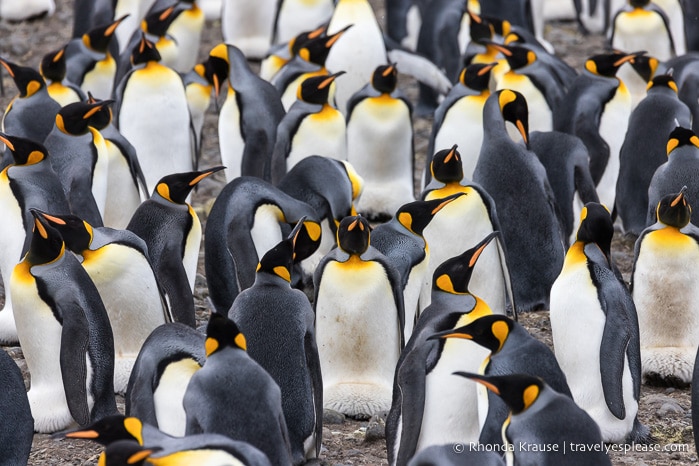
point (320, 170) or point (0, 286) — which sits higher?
point (320, 170)

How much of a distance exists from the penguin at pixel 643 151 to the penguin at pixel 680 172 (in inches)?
30.8

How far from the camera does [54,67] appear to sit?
7863 millimetres

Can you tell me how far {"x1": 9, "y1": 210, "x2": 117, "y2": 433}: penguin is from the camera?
5.00 metres

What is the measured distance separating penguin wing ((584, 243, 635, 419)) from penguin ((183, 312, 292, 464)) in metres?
1.34

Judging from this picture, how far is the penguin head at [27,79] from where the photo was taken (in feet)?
24.1

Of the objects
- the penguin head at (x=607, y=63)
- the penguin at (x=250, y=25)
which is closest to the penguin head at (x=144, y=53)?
the penguin head at (x=607, y=63)

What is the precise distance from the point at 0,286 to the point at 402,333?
2.19 metres

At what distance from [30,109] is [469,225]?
271cm

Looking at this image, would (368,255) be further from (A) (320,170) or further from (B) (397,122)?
(B) (397,122)

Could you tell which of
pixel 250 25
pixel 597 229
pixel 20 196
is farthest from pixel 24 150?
pixel 250 25

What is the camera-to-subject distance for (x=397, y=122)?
7.78m

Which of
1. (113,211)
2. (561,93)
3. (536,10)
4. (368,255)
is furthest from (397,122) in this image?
(536,10)

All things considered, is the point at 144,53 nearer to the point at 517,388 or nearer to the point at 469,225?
the point at 469,225

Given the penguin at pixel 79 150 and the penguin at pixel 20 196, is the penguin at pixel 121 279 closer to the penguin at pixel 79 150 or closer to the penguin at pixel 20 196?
the penguin at pixel 20 196
